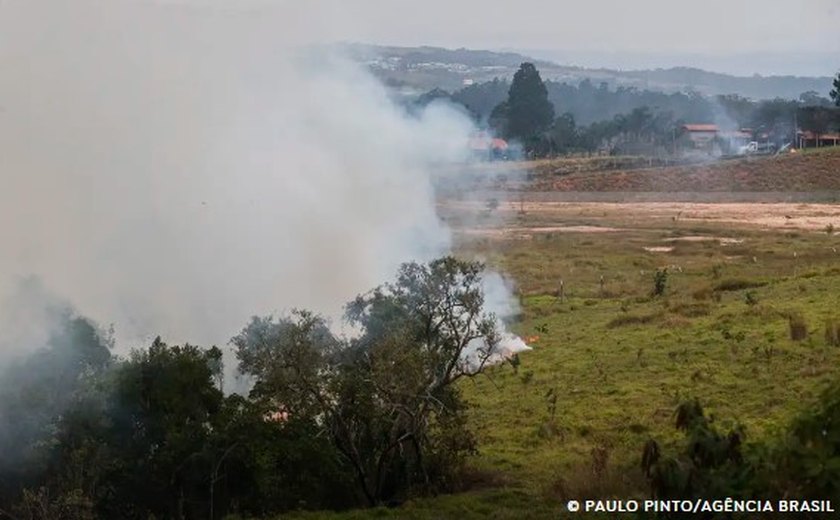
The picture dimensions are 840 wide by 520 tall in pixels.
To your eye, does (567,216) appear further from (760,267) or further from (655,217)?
(760,267)

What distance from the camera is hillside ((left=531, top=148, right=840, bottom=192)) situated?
74688 millimetres

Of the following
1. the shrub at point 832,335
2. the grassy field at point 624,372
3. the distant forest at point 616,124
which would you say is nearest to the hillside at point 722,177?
the distant forest at point 616,124

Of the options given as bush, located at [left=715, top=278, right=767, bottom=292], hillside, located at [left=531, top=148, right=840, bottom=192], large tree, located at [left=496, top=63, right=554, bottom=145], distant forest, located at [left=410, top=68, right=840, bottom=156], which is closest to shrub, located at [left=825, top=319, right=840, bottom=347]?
bush, located at [left=715, top=278, right=767, bottom=292]

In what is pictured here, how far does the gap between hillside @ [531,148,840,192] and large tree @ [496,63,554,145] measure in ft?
48.0

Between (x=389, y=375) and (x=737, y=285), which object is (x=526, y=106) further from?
Result: (x=389, y=375)

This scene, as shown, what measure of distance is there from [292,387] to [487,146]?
62543 mm

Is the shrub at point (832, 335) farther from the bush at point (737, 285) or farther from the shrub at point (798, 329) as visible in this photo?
the bush at point (737, 285)

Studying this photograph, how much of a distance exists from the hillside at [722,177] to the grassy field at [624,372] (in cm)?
3574

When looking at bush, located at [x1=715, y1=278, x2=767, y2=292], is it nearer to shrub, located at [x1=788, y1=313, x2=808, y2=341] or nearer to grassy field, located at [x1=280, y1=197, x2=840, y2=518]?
grassy field, located at [x1=280, y1=197, x2=840, y2=518]

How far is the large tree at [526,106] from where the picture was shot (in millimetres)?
96875

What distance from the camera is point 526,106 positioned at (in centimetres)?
9819

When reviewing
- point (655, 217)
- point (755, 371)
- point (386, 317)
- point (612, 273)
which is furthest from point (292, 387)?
point (655, 217)

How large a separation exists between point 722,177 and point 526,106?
2518 centimetres

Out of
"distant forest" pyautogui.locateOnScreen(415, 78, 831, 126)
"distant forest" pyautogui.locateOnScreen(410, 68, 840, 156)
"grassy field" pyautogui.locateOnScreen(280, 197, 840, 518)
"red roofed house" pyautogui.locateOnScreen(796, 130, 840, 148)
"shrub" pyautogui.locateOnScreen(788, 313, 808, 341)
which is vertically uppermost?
"distant forest" pyautogui.locateOnScreen(415, 78, 831, 126)
